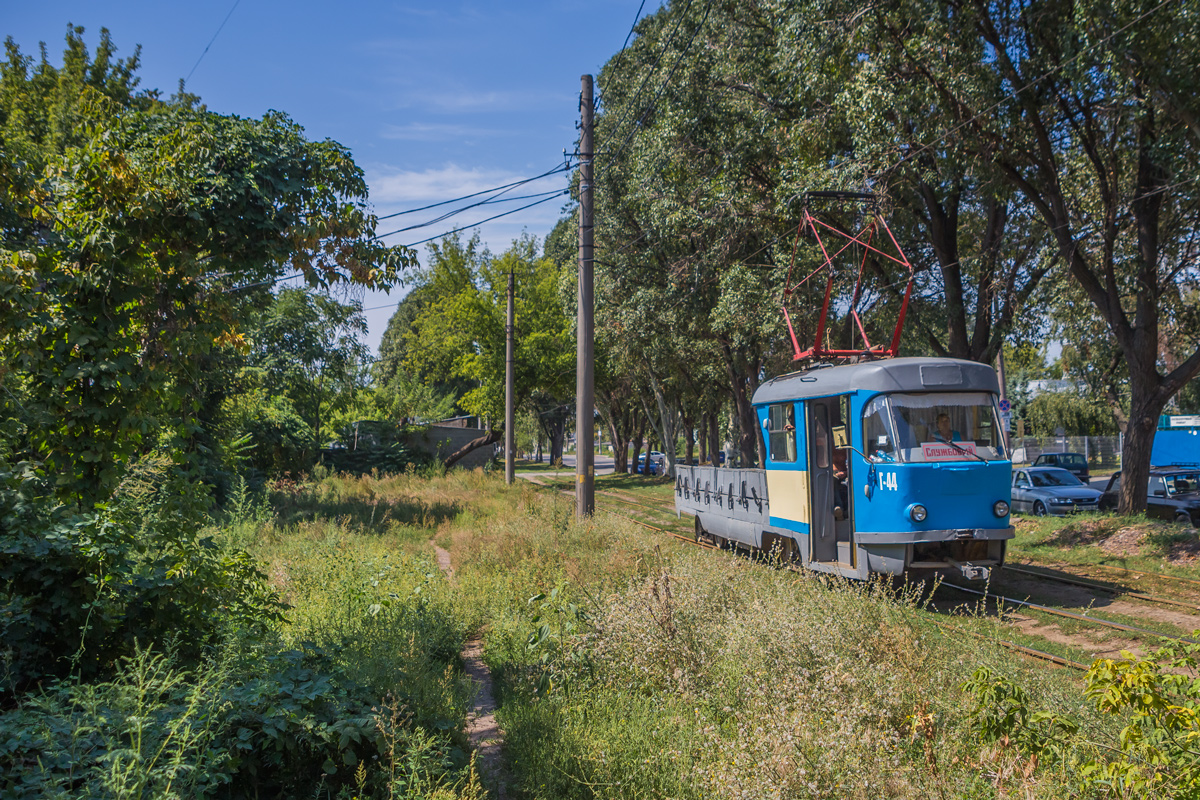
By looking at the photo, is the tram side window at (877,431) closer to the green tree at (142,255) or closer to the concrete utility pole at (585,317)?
the concrete utility pole at (585,317)

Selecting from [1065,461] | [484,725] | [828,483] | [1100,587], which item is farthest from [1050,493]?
[1065,461]

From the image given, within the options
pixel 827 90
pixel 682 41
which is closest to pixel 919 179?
pixel 827 90

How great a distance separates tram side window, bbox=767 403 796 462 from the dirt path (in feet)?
18.1

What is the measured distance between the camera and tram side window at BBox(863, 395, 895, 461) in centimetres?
960

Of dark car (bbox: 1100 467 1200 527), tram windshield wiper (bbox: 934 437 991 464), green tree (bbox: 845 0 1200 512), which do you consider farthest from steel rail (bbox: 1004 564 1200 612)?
dark car (bbox: 1100 467 1200 527)

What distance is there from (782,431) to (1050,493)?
12327 mm

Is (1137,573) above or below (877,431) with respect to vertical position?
below

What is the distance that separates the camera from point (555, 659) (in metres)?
6.66

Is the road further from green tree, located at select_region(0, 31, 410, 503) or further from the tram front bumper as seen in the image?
green tree, located at select_region(0, 31, 410, 503)

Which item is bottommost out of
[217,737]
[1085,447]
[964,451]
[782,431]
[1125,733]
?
[217,737]

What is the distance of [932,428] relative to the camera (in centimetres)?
965

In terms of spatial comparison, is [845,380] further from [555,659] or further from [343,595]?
[343,595]

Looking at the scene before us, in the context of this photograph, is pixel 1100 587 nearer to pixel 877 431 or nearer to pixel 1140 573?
pixel 1140 573

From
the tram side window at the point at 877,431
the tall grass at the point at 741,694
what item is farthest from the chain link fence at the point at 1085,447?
the tall grass at the point at 741,694
